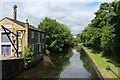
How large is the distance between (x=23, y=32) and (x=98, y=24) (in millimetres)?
22708

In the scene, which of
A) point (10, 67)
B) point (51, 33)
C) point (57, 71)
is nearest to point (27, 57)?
point (57, 71)

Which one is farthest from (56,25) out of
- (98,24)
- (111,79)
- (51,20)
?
(111,79)

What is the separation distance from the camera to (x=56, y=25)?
6519 cm

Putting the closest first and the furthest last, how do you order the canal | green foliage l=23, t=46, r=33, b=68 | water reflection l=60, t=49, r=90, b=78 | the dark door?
the canal
water reflection l=60, t=49, r=90, b=78
green foliage l=23, t=46, r=33, b=68
the dark door

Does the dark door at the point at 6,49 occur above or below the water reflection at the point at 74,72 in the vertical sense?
above

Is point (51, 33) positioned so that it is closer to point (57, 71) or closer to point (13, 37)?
point (13, 37)

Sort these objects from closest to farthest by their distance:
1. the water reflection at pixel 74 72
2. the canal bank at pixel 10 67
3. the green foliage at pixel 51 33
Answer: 1. the canal bank at pixel 10 67
2. the water reflection at pixel 74 72
3. the green foliage at pixel 51 33

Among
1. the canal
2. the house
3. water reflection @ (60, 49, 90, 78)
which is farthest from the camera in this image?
the house

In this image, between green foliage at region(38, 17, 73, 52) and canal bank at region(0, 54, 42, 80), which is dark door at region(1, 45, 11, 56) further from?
green foliage at region(38, 17, 73, 52)

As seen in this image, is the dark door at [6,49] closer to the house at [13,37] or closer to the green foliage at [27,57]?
the house at [13,37]

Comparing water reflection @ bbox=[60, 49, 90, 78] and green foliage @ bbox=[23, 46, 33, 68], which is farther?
green foliage @ bbox=[23, 46, 33, 68]

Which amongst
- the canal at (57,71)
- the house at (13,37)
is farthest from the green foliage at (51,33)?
the house at (13,37)

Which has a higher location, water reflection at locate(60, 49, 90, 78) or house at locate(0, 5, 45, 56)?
house at locate(0, 5, 45, 56)

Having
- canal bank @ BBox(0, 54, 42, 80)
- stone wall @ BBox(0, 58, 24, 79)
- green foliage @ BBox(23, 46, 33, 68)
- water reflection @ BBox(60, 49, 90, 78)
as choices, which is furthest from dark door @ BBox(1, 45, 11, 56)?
water reflection @ BBox(60, 49, 90, 78)
